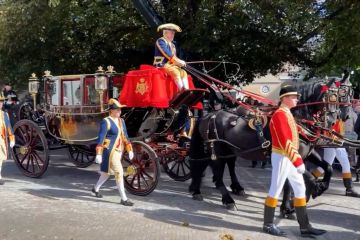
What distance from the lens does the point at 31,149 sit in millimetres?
9945

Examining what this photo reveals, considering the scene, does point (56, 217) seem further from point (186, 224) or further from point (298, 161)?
point (298, 161)

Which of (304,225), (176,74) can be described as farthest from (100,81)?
(304,225)

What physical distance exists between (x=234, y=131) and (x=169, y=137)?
1943mm

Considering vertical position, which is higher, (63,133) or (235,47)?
(235,47)

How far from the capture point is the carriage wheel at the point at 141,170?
8180 mm

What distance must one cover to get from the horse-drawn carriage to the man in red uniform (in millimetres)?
2347

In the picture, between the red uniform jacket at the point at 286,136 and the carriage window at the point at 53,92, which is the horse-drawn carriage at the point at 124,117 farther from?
the red uniform jacket at the point at 286,136

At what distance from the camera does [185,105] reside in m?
8.82

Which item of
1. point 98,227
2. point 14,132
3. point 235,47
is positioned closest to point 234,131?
point 98,227

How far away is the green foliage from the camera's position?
1250cm

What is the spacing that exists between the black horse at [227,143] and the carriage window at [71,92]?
264cm

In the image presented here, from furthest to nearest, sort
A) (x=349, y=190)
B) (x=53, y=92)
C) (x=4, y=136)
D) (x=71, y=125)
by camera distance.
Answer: (x=53, y=92), (x=71, y=125), (x=4, y=136), (x=349, y=190)

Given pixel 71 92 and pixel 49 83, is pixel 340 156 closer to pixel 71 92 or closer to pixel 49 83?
pixel 71 92

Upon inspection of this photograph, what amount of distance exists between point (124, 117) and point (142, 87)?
3.67 ft
